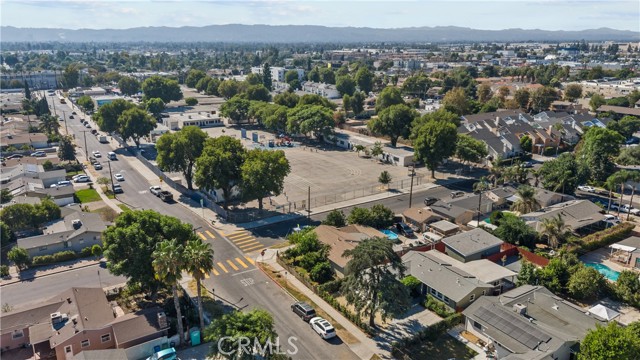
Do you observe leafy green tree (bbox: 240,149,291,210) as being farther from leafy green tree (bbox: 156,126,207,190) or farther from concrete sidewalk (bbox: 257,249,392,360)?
concrete sidewalk (bbox: 257,249,392,360)

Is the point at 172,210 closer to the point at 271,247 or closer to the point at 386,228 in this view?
the point at 271,247

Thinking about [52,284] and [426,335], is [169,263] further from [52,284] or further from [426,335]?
[52,284]

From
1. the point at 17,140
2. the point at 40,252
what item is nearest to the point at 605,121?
the point at 40,252

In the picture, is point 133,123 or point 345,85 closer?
point 133,123

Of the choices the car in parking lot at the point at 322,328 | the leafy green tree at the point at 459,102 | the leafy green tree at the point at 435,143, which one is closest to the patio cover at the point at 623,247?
the leafy green tree at the point at 435,143

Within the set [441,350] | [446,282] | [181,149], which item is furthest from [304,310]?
[181,149]
